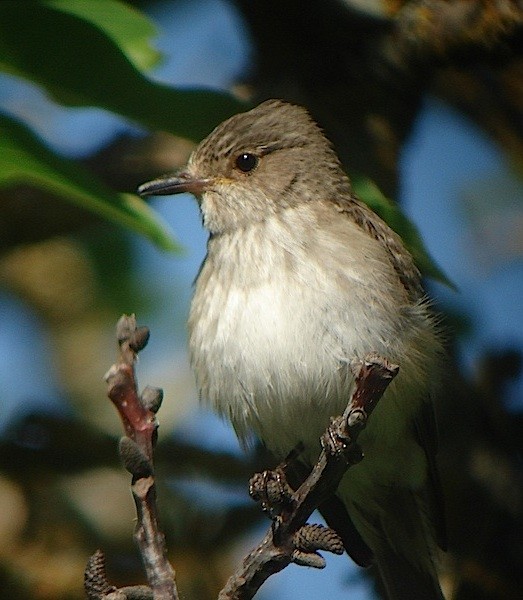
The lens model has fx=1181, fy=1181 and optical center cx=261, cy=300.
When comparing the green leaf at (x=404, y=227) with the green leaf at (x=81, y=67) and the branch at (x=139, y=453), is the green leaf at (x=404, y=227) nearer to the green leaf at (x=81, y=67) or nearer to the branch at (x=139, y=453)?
the green leaf at (x=81, y=67)

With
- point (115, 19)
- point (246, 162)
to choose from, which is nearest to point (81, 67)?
point (115, 19)

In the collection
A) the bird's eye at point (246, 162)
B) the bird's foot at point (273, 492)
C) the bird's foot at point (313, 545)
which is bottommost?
the bird's foot at point (313, 545)

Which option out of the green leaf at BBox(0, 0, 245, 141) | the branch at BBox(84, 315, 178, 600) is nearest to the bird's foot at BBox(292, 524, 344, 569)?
the branch at BBox(84, 315, 178, 600)

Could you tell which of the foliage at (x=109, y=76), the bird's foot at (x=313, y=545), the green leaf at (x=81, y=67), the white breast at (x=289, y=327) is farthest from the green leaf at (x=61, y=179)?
the bird's foot at (x=313, y=545)

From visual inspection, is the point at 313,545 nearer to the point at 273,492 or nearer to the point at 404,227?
the point at 273,492

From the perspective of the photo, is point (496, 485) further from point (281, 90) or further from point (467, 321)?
point (281, 90)

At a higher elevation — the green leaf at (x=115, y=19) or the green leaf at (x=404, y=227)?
the green leaf at (x=115, y=19)

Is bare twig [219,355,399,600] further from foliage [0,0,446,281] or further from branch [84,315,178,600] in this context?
foliage [0,0,446,281]
